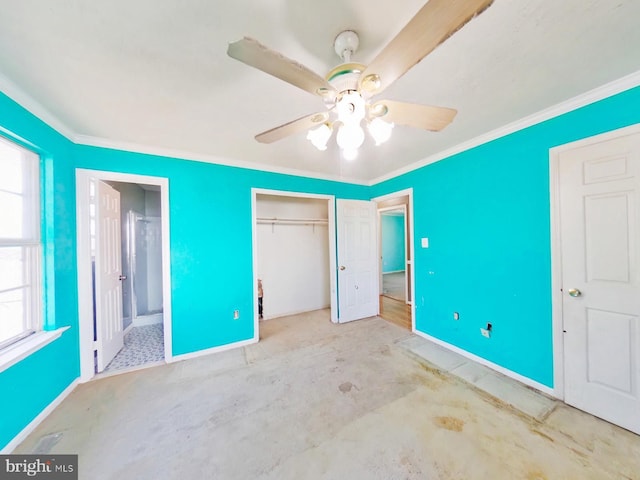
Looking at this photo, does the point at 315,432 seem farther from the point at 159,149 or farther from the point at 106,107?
the point at 159,149

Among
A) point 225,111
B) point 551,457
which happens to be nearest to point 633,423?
point 551,457

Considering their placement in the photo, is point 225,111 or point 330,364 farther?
point 330,364

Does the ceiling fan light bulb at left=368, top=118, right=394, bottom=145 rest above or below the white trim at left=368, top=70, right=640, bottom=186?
below

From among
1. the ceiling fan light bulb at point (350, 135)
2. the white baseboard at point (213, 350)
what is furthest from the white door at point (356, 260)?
the ceiling fan light bulb at point (350, 135)

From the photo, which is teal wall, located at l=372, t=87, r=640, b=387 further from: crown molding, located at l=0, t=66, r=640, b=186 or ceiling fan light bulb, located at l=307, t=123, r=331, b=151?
ceiling fan light bulb, located at l=307, t=123, r=331, b=151

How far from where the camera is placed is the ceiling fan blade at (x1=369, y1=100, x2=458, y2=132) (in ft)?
3.87

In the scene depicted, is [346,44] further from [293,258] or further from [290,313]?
[290,313]

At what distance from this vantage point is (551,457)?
1.37 m

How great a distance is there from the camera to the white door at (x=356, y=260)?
366 cm

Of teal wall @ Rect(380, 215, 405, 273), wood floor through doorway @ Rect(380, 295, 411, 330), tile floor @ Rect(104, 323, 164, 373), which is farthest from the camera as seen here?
teal wall @ Rect(380, 215, 405, 273)

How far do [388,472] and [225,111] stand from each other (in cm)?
267

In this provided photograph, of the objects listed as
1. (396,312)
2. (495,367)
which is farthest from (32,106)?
(396,312)

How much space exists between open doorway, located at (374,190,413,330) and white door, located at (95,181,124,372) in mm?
3645

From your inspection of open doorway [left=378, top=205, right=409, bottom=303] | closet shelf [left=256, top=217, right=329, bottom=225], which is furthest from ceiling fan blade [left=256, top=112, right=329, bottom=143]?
open doorway [left=378, top=205, right=409, bottom=303]
